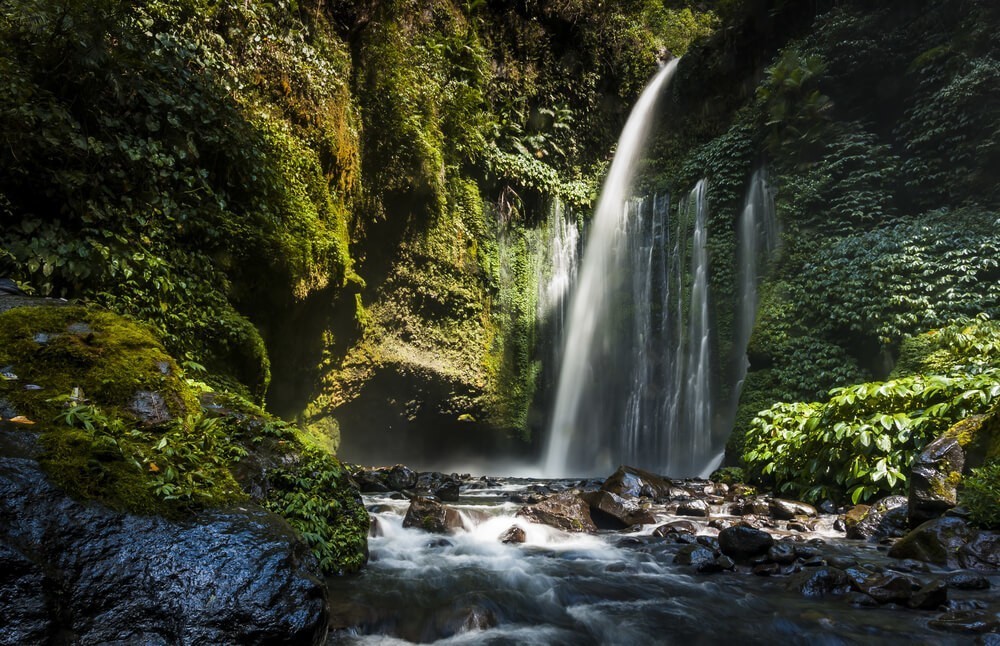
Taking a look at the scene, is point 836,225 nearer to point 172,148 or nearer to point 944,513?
point 944,513

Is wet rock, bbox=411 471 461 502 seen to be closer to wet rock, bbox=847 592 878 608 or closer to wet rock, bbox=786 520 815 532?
wet rock, bbox=786 520 815 532

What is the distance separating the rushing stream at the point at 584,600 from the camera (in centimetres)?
363

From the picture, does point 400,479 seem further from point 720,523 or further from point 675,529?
point 720,523

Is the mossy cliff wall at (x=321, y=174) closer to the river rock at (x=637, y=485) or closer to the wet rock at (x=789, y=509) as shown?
the river rock at (x=637, y=485)

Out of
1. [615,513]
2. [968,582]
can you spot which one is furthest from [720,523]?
[968,582]

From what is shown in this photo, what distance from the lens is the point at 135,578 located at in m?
2.35

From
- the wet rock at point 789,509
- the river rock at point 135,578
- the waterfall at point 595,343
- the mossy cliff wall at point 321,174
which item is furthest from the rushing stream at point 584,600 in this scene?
the waterfall at point 595,343

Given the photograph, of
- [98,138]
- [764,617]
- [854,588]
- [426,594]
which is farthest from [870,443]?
[98,138]

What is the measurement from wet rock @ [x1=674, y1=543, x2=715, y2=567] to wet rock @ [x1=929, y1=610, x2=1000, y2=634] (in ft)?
5.88

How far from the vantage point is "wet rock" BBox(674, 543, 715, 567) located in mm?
5133

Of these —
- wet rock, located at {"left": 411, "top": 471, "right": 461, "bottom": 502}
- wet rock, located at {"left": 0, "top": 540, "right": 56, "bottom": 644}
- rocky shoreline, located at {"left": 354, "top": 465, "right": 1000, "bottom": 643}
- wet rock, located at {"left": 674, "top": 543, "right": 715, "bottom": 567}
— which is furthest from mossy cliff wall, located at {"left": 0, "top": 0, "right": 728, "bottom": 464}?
wet rock, located at {"left": 674, "top": 543, "right": 715, "bottom": 567}

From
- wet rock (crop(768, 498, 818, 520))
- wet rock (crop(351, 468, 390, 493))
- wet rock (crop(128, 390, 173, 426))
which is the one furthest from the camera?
wet rock (crop(351, 468, 390, 493))

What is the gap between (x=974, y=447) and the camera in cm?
576

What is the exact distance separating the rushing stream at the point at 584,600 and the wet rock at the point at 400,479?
2822 mm
